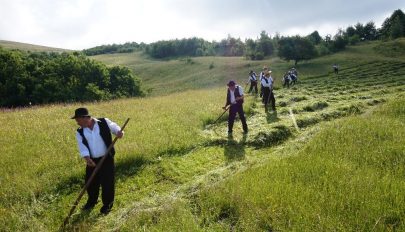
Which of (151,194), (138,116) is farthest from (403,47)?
(151,194)

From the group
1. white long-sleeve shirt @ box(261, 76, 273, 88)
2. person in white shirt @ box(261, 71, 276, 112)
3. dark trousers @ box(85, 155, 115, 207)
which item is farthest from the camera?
white long-sleeve shirt @ box(261, 76, 273, 88)

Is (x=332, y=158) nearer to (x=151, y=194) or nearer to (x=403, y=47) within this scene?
(x=151, y=194)

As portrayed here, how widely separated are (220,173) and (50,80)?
92.6 ft

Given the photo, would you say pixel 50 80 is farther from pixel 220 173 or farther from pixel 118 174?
pixel 220 173

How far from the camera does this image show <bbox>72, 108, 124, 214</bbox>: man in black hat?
6.79 metres

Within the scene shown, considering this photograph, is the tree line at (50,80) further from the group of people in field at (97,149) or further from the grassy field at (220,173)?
the group of people in field at (97,149)

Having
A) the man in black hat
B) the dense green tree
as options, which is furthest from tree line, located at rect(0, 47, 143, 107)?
the dense green tree

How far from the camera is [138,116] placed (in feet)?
49.7

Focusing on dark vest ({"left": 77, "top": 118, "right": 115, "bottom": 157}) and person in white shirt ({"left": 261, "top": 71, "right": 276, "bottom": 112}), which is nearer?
dark vest ({"left": 77, "top": 118, "right": 115, "bottom": 157})

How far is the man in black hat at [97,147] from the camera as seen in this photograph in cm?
679

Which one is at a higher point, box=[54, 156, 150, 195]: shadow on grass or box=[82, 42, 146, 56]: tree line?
box=[82, 42, 146, 56]: tree line

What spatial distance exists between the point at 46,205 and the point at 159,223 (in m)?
3.33

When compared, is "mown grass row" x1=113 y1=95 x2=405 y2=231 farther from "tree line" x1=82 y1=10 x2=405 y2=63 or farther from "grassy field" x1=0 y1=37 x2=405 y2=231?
"tree line" x1=82 y1=10 x2=405 y2=63

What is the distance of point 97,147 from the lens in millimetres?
7004
